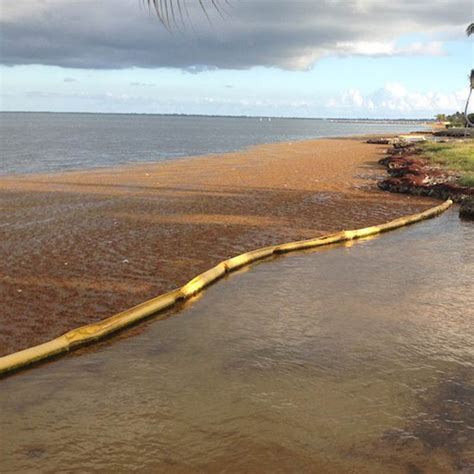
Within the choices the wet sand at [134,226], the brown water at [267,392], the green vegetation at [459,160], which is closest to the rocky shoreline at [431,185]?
the green vegetation at [459,160]

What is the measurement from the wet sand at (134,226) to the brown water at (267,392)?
1.66m

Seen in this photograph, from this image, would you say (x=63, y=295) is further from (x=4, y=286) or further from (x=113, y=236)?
(x=113, y=236)

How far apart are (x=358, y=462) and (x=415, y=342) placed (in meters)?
3.47

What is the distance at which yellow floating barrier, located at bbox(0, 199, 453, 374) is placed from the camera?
7605 mm

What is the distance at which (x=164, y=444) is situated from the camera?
5.81 metres

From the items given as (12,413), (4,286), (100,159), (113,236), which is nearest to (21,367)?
(12,413)

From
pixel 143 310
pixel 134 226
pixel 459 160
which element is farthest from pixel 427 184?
pixel 143 310

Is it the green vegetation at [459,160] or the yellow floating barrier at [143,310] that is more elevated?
the green vegetation at [459,160]

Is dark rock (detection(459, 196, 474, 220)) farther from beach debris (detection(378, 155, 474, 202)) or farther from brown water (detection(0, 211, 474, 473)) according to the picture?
brown water (detection(0, 211, 474, 473))

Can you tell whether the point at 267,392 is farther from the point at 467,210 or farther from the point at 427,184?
the point at 427,184

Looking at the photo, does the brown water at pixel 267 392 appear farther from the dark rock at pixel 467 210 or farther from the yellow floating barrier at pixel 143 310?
the dark rock at pixel 467 210

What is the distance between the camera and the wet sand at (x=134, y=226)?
33.8 feet

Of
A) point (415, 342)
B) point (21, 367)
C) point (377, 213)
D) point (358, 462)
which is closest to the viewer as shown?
point (358, 462)

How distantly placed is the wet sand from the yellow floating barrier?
23.2 inches
